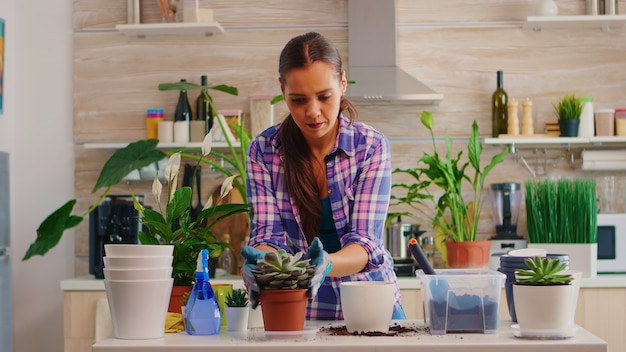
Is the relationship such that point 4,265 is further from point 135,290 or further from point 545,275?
point 545,275

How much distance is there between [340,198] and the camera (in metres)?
2.26

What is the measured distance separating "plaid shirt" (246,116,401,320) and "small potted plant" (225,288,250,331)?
0.99 feet

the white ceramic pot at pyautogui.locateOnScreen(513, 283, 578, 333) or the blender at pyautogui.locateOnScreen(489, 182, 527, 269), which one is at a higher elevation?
the blender at pyautogui.locateOnScreen(489, 182, 527, 269)

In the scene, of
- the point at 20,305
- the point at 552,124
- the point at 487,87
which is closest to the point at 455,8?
the point at 487,87

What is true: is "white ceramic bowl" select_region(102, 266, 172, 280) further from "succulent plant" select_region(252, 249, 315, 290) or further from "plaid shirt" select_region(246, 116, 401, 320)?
"plaid shirt" select_region(246, 116, 401, 320)

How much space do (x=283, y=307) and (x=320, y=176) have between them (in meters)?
0.65

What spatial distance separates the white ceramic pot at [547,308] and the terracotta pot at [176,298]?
0.74m

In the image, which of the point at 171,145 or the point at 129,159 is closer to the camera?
the point at 129,159

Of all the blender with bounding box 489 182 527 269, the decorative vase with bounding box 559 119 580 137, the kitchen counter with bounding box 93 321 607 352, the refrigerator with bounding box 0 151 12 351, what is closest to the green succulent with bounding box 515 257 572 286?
the kitchen counter with bounding box 93 321 607 352

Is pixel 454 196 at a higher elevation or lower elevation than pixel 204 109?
lower

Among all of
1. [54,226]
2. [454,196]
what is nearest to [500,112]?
[454,196]

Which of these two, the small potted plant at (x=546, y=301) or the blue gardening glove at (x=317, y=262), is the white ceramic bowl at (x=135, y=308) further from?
the small potted plant at (x=546, y=301)

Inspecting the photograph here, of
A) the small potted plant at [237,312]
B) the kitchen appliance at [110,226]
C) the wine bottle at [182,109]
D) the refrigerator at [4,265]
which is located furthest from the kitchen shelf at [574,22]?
the small potted plant at [237,312]

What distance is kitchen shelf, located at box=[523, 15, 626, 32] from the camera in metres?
4.14
